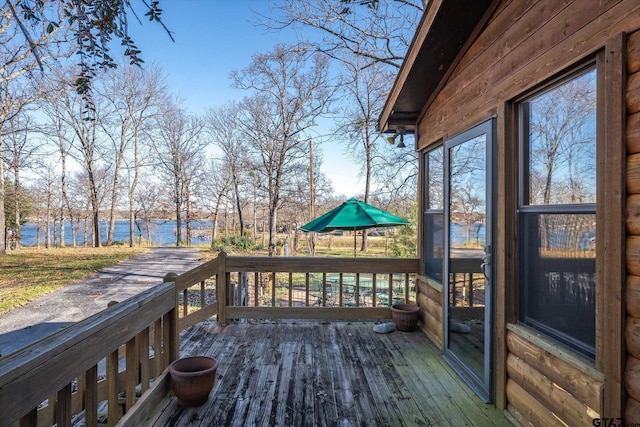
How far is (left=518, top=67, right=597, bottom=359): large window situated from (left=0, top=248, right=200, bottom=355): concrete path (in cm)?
373

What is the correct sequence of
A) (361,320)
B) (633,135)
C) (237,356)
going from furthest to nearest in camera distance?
1. (361,320)
2. (237,356)
3. (633,135)

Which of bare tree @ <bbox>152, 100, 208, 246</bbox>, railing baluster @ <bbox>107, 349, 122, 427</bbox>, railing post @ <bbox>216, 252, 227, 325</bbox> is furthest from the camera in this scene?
bare tree @ <bbox>152, 100, 208, 246</bbox>

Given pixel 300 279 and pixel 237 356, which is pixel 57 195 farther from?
pixel 237 356

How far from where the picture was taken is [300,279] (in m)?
10.8

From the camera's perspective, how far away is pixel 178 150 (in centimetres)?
1898

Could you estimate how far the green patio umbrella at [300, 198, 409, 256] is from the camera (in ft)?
15.2

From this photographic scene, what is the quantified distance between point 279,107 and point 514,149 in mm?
12437

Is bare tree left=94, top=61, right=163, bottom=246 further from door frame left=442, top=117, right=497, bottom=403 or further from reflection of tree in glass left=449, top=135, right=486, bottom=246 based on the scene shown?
door frame left=442, top=117, right=497, bottom=403

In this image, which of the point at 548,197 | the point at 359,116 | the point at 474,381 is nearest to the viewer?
the point at 548,197

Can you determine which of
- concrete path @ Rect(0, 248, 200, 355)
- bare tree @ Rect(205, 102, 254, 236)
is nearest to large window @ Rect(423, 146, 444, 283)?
concrete path @ Rect(0, 248, 200, 355)

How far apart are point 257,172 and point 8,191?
35.0 ft

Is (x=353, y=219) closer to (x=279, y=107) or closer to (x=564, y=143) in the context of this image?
(x=564, y=143)

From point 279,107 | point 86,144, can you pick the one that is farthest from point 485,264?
point 86,144

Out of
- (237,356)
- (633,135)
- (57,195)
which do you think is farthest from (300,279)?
→ (57,195)
